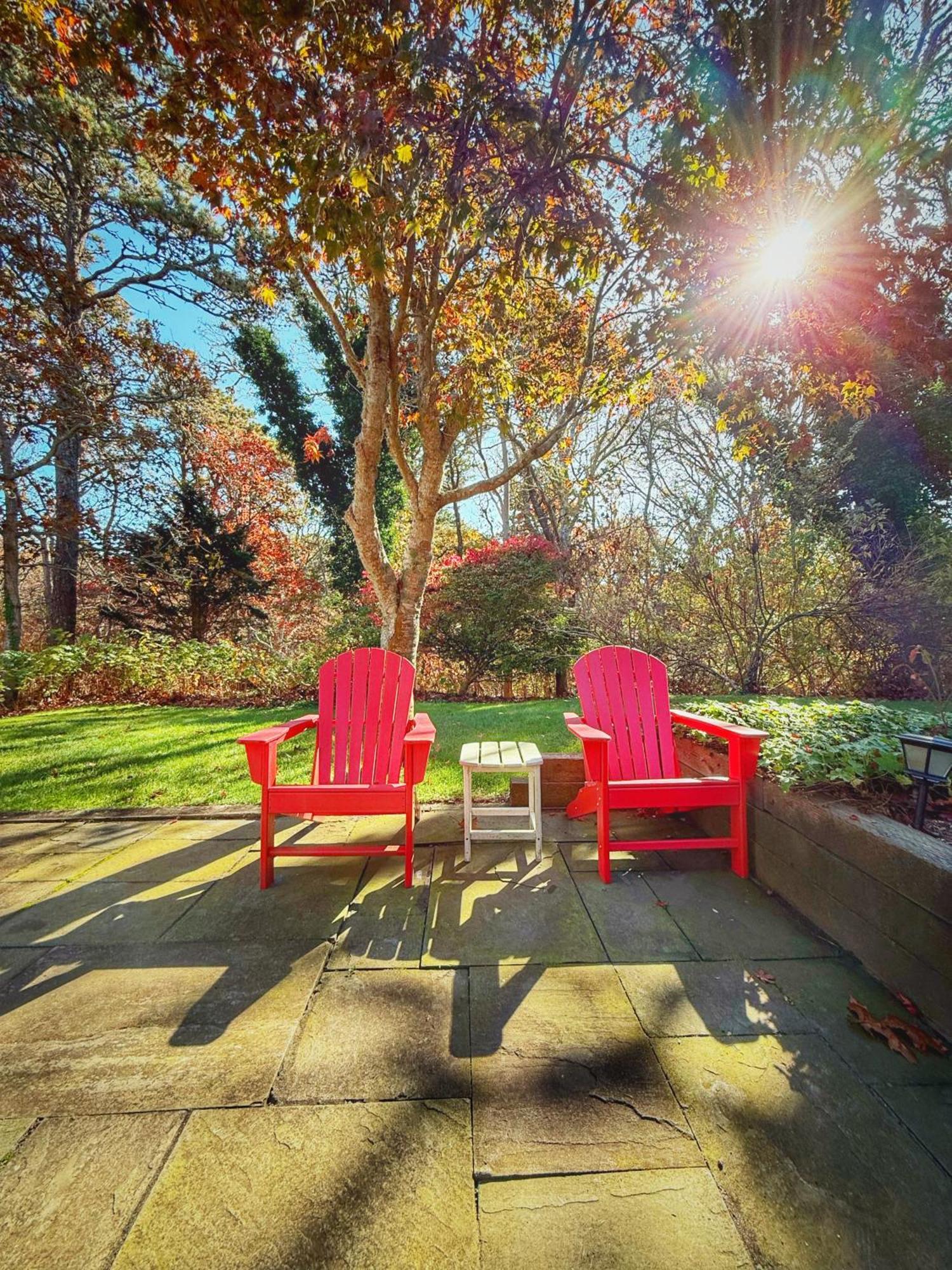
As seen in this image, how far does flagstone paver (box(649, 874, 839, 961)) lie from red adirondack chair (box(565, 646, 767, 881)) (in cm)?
17

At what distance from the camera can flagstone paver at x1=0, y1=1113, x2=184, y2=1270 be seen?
1.03 metres

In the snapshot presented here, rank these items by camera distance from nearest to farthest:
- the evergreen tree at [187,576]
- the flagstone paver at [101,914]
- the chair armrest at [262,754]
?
the flagstone paver at [101,914] → the chair armrest at [262,754] → the evergreen tree at [187,576]

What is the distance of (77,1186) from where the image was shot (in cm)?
114

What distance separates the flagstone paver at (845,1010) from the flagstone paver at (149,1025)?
1646 mm

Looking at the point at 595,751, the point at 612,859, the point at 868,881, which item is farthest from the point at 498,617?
the point at 868,881

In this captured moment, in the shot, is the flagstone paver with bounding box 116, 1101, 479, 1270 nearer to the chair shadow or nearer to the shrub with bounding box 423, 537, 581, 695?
the chair shadow

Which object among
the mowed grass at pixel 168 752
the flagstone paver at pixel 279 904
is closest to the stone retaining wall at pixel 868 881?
the mowed grass at pixel 168 752

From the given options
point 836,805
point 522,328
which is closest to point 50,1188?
point 836,805

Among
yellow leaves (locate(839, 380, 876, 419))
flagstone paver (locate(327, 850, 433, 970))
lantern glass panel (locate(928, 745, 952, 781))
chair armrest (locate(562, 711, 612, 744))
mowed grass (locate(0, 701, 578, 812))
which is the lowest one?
flagstone paver (locate(327, 850, 433, 970))

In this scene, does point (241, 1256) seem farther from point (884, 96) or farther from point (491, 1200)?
point (884, 96)

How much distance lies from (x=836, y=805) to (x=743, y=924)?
24.4 inches

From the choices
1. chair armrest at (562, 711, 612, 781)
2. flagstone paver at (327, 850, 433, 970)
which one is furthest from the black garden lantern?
flagstone paver at (327, 850, 433, 970)

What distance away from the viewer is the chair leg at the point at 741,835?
2.51 meters

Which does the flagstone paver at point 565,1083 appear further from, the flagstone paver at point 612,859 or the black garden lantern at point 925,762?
the black garden lantern at point 925,762
